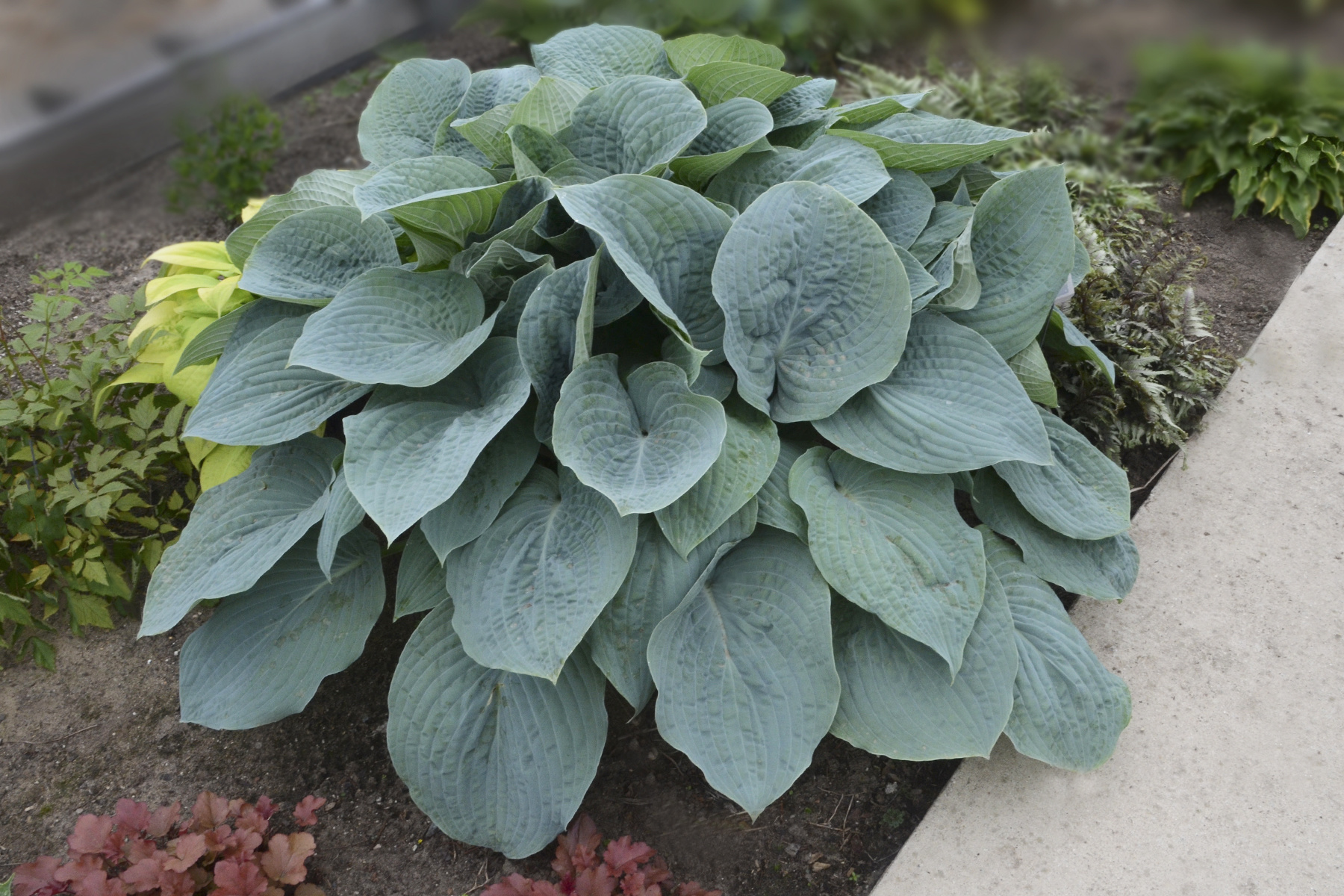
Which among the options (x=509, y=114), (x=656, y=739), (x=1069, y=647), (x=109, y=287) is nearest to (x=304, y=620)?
(x=656, y=739)

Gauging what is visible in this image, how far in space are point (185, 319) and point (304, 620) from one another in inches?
35.8

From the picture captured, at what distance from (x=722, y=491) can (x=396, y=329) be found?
2.29 feet

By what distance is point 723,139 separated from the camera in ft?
6.49

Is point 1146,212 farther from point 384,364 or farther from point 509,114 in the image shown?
point 384,364

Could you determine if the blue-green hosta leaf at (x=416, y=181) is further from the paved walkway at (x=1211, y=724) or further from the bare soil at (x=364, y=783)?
the paved walkway at (x=1211, y=724)

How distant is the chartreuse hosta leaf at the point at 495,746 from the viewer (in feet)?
5.36

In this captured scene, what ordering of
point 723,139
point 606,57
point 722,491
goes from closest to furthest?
point 722,491 → point 723,139 → point 606,57

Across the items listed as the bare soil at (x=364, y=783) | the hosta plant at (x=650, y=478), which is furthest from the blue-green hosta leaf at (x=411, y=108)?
the bare soil at (x=364, y=783)

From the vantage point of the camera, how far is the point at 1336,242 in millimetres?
2826

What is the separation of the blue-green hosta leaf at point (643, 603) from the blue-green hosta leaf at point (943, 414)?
28 cm

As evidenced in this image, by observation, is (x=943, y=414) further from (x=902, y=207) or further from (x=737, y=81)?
(x=737, y=81)

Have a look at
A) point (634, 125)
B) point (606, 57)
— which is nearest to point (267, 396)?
point (634, 125)

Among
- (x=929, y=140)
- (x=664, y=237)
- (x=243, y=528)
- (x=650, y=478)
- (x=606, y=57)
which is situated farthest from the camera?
(x=606, y=57)

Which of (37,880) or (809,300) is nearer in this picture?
(37,880)
